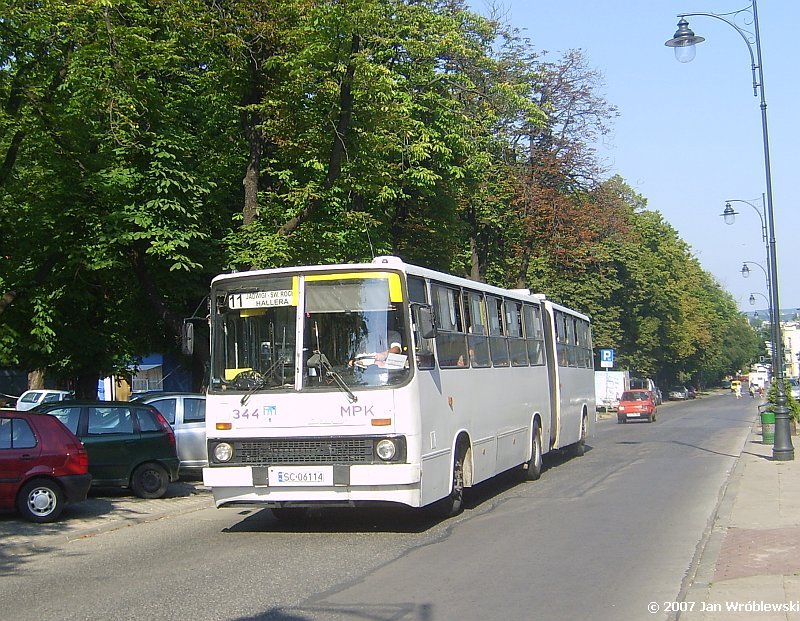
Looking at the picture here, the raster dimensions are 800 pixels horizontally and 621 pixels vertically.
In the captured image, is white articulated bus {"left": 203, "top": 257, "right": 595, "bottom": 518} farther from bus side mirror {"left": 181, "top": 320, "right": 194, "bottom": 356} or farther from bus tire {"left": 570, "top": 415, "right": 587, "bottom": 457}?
bus tire {"left": 570, "top": 415, "right": 587, "bottom": 457}

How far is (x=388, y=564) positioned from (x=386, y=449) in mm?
1748

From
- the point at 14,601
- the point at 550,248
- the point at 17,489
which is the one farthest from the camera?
the point at 550,248

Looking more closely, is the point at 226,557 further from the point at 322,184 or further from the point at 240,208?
the point at 240,208

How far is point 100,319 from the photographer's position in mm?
28797

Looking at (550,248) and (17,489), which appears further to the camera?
(550,248)

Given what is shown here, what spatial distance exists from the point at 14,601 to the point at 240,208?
57.7 feet

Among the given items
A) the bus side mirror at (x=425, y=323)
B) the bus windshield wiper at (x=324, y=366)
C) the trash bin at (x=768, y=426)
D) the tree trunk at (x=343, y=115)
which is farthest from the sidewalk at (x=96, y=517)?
the trash bin at (x=768, y=426)

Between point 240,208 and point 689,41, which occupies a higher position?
point 689,41

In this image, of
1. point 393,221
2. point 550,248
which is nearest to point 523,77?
point 550,248

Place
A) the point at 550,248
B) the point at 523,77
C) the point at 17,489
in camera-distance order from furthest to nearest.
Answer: the point at 550,248, the point at 523,77, the point at 17,489

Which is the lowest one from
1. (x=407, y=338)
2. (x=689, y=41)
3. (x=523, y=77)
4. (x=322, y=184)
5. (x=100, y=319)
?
(x=407, y=338)

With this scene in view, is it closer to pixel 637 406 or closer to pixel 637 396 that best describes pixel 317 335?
pixel 637 406

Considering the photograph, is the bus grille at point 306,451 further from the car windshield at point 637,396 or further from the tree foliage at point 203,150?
the car windshield at point 637,396

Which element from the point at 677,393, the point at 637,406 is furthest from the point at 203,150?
the point at 677,393
